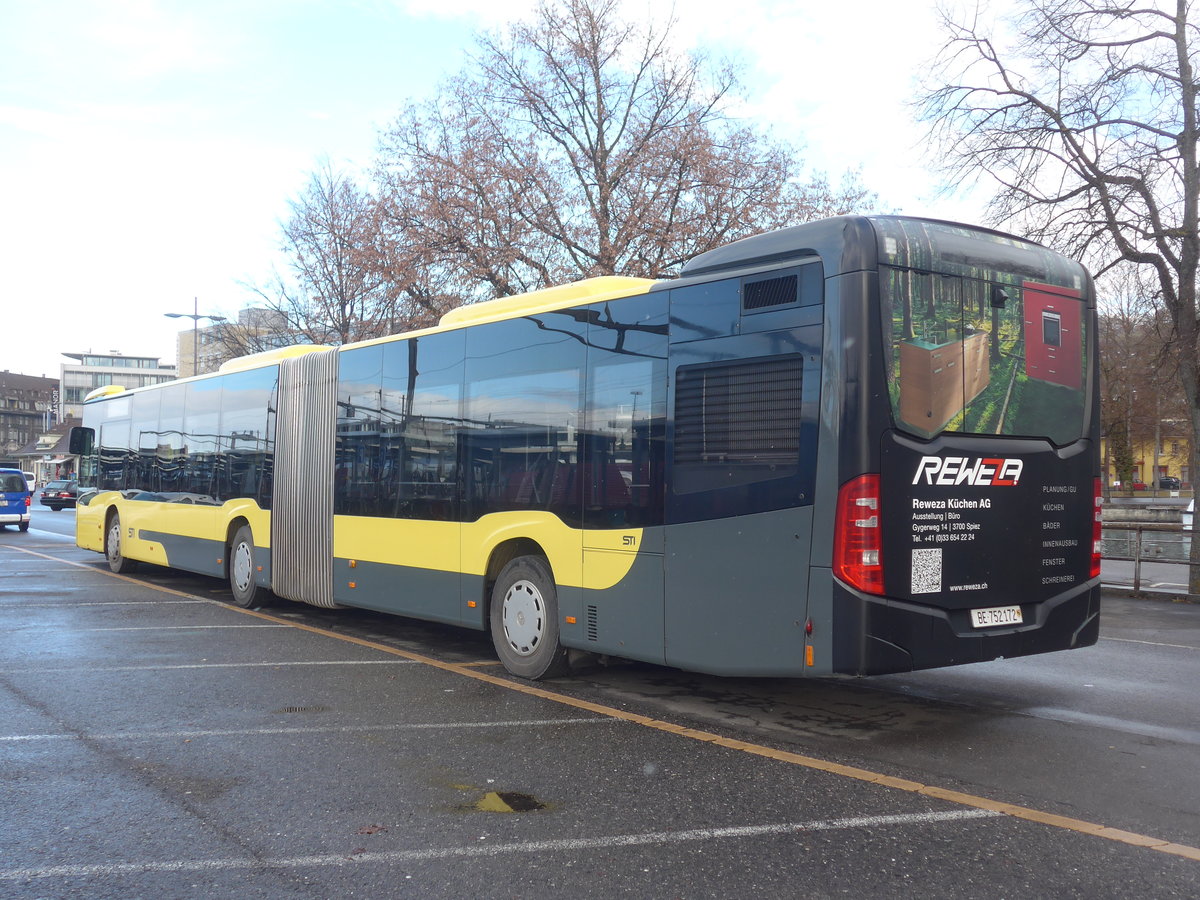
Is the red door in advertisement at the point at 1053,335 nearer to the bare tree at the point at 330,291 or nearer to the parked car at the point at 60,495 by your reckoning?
the bare tree at the point at 330,291

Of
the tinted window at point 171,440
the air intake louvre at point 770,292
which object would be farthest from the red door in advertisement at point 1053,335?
the tinted window at point 171,440

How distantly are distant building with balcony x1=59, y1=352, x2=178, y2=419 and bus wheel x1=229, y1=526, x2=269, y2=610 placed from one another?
141131 millimetres

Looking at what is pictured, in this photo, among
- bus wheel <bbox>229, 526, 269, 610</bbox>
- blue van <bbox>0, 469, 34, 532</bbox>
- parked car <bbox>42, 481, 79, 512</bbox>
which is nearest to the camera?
bus wheel <bbox>229, 526, 269, 610</bbox>

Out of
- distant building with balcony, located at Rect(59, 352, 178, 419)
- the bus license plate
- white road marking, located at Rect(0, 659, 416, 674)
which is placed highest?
distant building with balcony, located at Rect(59, 352, 178, 419)

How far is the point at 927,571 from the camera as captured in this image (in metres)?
6.21

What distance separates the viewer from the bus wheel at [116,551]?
681 inches

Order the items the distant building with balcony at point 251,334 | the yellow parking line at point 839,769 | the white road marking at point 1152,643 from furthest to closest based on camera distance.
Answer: the distant building with balcony at point 251,334 < the white road marking at point 1152,643 < the yellow parking line at point 839,769

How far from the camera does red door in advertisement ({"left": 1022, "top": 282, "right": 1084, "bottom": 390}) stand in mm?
6855

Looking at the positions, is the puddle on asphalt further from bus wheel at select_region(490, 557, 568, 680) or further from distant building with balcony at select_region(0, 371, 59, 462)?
distant building with balcony at select_region(0, 371, 59, 462)

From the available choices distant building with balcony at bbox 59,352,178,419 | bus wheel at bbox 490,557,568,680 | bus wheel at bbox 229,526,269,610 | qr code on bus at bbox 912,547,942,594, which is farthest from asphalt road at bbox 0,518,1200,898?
distant building with balcony at bbox 59,352,178,419

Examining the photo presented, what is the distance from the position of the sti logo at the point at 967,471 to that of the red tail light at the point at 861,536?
1.22 ft

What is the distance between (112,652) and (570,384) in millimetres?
4912

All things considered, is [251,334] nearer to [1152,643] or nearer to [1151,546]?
[1151,546]

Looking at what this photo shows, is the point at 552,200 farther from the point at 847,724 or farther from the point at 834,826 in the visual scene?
the point at 834,826
